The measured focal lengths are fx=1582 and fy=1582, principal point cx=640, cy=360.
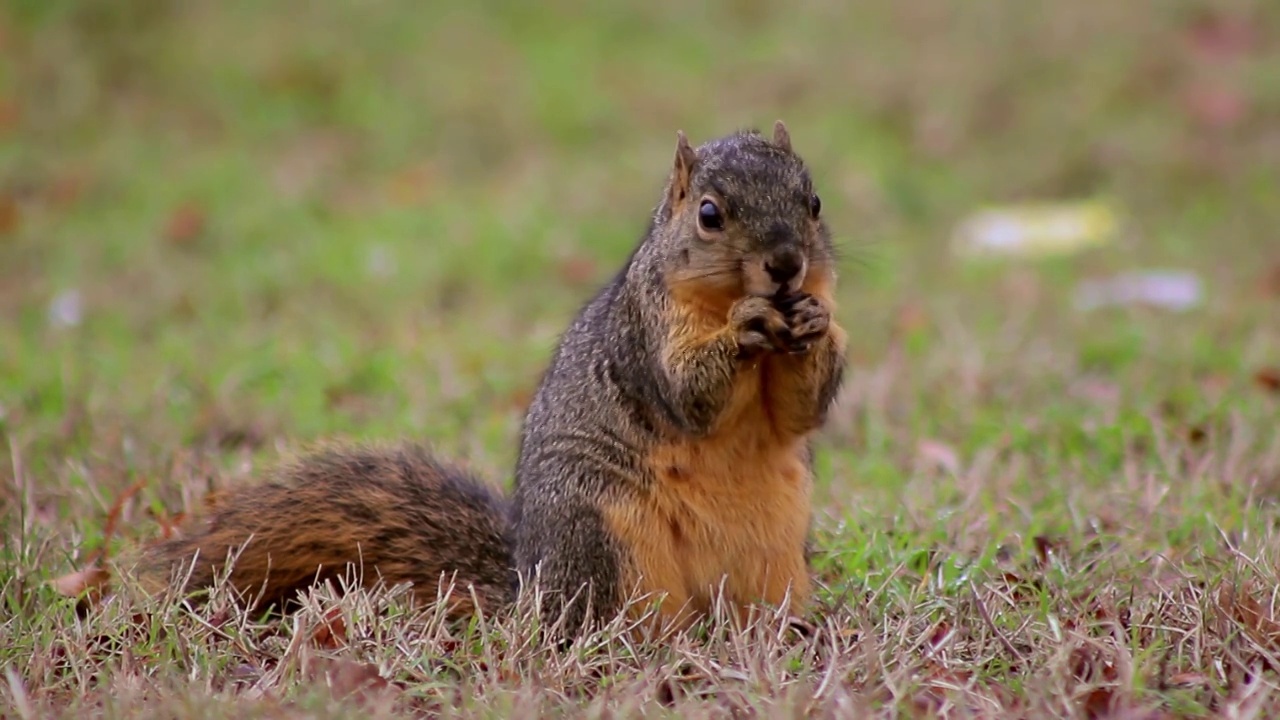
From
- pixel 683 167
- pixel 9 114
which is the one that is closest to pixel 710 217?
pixel 683 167

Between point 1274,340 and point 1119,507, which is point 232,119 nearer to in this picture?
point 1274,340

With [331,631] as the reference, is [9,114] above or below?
above

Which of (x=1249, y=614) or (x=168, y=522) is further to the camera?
(x=168, y=522)

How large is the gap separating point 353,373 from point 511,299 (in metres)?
1.17

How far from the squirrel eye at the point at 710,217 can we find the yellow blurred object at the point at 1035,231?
4010mm

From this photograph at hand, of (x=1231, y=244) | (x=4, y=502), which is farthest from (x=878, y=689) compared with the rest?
(x=1231, y=244)

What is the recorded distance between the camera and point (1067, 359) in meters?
5.06

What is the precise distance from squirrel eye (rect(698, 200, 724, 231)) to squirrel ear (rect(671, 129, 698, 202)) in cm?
13

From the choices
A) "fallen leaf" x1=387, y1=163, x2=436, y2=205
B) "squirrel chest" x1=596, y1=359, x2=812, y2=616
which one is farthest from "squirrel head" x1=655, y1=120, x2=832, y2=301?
"fallen leaf" x1=387, y1=163, x2=436, y2=205

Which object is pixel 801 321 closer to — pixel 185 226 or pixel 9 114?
pixel 185 226

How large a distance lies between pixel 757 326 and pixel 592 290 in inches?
126

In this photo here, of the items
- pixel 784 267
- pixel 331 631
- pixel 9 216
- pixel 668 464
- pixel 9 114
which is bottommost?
pixel 331 631

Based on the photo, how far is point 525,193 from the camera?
7.35m

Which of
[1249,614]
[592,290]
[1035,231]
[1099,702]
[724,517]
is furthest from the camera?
[1035,231]
